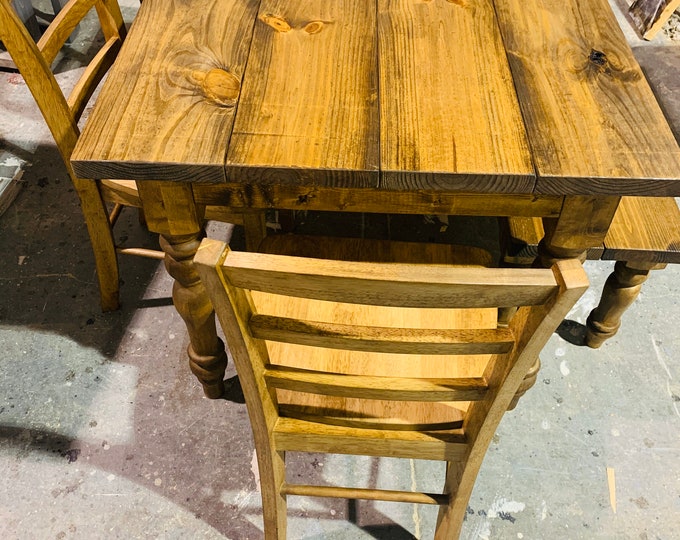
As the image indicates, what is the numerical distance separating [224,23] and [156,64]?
18 cm

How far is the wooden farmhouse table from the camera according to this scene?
102 centimetres

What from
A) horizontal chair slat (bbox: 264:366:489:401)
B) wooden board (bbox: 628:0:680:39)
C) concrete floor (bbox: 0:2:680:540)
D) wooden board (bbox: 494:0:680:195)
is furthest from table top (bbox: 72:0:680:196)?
wooden board (bbox: 628:0:680:39)

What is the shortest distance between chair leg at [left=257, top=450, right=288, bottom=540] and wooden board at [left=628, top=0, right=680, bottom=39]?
2.49 meters

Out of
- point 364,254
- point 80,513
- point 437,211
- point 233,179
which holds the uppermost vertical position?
point 233,179

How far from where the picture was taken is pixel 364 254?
1333mm

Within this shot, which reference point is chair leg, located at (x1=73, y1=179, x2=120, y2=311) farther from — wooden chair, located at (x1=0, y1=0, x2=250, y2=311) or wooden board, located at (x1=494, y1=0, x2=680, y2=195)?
wooden board, located at (x1=494, y1=0, x2=680, y2=195)

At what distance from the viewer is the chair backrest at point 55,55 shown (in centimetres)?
124

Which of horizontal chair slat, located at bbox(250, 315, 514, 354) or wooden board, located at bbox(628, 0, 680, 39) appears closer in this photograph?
horizontal chair slat, located at bbox(250, 315, 514, 354)

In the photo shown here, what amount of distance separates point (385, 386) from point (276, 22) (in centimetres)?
81

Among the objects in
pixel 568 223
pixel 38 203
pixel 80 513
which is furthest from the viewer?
pixel 38 203

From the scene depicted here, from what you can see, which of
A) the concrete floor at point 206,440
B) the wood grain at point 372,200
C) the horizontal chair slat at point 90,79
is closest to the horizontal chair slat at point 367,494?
the concrete floor at point 206,440

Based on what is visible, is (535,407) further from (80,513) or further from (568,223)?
(80,513)

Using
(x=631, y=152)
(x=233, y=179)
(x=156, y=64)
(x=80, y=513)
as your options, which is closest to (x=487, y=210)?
(x=631, y=152)

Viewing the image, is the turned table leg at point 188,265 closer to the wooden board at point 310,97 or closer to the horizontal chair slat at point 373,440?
the wooden board at point 310,97
